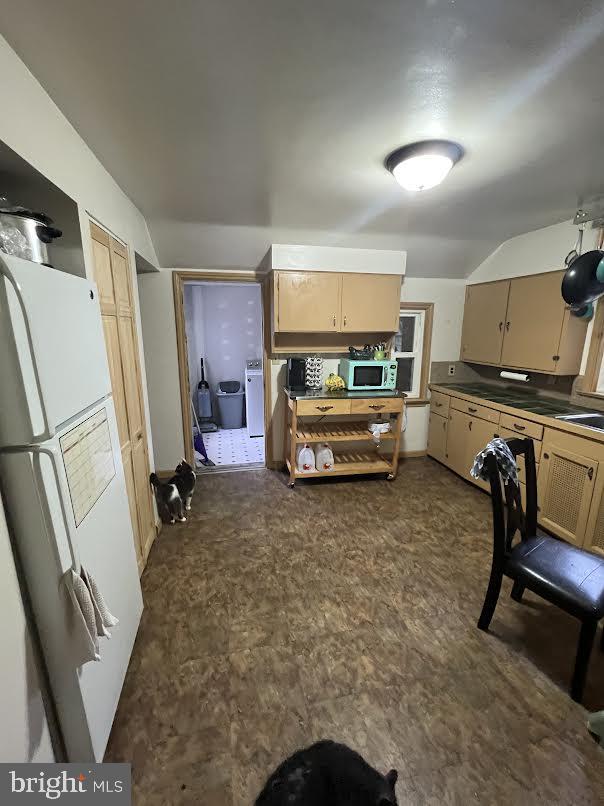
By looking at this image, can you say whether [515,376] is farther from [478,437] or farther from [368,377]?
[368,377]

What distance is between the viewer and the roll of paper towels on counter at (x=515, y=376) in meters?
3.15

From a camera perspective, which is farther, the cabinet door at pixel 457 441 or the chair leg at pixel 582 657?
the cabinet door at pixel 457 441

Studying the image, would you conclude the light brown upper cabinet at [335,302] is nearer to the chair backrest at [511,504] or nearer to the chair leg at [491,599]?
the chair backrest at [511,504]

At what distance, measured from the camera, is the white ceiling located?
0.91 meters

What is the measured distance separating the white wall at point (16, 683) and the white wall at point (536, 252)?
11.9ft

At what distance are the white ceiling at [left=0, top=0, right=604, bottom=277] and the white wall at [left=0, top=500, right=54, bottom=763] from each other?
140 centimetres

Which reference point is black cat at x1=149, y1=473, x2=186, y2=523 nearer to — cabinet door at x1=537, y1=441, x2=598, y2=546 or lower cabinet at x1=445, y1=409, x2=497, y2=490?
lower cabinet at x1=445, y1=409, x2=497, y2=490

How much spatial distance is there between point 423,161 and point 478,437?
7.92ft

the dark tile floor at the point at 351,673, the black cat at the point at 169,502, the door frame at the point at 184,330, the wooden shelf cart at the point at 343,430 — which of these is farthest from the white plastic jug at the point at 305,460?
the black cat at the point at 169,502

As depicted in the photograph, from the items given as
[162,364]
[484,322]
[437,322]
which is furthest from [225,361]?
[484,322]

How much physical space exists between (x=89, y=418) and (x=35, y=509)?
14.8 inches

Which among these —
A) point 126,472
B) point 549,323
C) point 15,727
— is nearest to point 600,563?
point 549,323

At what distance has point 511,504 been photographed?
1689 millimetres

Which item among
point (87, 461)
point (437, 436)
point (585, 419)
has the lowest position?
point (437, 436)
